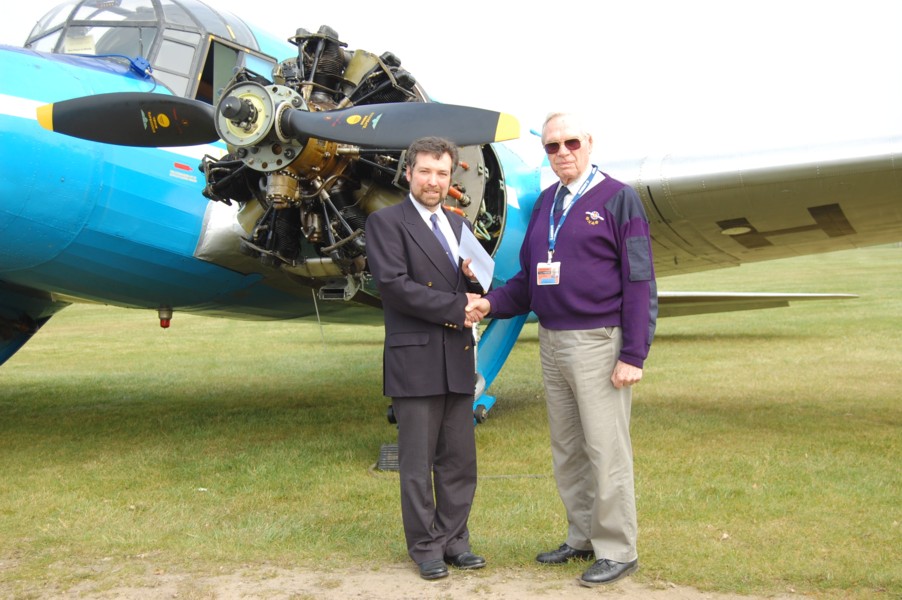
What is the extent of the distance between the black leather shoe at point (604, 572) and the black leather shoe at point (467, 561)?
18.3 inches

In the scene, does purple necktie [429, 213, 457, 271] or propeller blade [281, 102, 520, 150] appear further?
propeller blade [281, 102, 520, 150]

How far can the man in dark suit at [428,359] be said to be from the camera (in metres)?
3.86

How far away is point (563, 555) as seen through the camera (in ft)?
13.0

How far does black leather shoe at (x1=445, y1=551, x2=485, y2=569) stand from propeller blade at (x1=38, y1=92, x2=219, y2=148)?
308 cm

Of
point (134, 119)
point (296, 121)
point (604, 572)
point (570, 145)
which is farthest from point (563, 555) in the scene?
point (134, 119)

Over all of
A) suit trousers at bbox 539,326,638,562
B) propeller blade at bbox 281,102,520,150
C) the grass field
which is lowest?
the grass field

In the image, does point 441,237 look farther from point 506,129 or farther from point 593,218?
point 506,129

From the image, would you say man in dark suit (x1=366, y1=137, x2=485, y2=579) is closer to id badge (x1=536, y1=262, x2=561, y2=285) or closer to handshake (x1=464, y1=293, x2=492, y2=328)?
handshake (x1=464, y1=293, x2=492, y2=328)

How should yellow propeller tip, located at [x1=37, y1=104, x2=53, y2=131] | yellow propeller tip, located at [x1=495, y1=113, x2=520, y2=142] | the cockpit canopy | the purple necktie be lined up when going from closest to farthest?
1. the purple necktie
2. yellow propeller tip, located at [x1=495, y1=113, x2=520, y2=142]
3. yellow propeller tip, located at [x1=37, y1=104, x2=53, y2=131]
4. the cockpit canopy

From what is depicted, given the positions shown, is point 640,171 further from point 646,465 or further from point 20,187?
point 20,187

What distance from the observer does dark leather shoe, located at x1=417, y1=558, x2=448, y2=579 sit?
376 centimetres

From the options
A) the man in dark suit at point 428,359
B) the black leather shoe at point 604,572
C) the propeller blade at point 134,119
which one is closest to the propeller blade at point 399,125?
the propeller blade at point 134,119

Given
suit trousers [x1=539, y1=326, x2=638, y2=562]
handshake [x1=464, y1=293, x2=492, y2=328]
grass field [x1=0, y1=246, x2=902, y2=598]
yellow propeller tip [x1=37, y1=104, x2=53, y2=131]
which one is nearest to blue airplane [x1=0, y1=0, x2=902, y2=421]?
yellow propeller tip [x1=37, y1=104, x2=53, y2=131]

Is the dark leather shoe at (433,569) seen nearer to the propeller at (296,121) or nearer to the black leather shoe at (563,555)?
the black leather shoe at (563,555)
